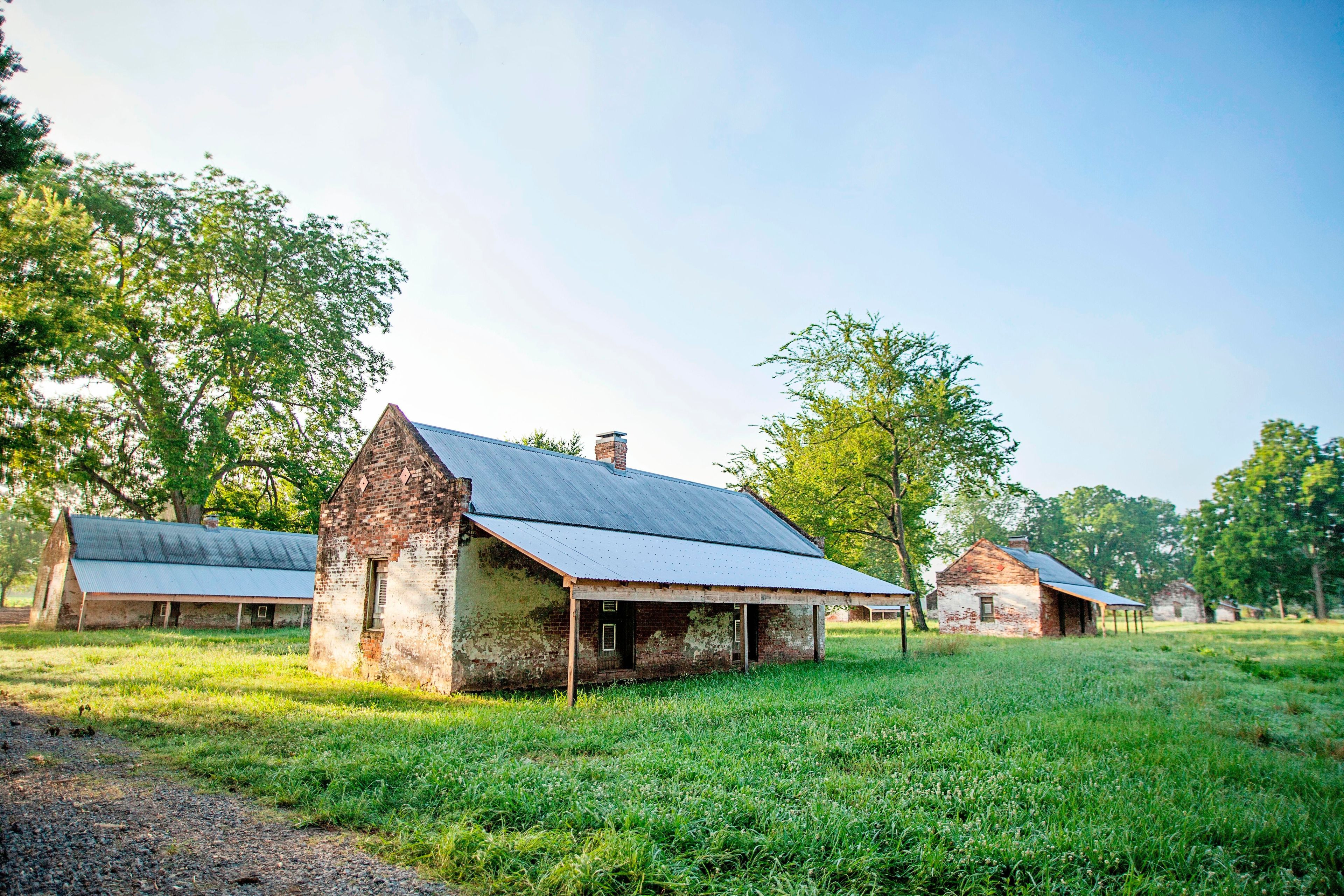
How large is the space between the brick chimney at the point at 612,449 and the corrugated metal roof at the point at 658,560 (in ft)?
11.8

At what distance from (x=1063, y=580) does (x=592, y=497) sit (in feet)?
102

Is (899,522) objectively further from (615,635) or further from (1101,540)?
(1101,540)

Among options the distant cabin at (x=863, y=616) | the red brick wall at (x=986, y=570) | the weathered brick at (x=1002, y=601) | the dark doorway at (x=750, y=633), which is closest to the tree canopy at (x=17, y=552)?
the dark doorway at (x=750, y=633)

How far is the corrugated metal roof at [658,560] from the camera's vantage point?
11086 millimetres

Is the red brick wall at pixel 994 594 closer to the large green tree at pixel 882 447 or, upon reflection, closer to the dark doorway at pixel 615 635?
the large green tree at pixel 882 447

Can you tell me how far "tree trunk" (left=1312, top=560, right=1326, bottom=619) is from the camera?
53.5 metres

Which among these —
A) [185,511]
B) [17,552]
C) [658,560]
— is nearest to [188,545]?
[185,511]

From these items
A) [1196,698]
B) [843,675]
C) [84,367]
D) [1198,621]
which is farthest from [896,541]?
[1198,621]

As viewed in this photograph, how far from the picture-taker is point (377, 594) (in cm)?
→ 1414

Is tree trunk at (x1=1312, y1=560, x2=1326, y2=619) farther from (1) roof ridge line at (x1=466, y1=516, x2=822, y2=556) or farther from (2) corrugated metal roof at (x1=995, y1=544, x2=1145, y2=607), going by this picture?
(1) roof ridge line at (x1=466, y1=516, x2=822, y2=556)

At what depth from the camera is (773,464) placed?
1518 inches

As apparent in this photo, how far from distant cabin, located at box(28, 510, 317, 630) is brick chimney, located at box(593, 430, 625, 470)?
52.7ft

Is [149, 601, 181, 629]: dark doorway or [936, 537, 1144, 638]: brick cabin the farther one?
[936, 537, 1144, 638]: brick cabin

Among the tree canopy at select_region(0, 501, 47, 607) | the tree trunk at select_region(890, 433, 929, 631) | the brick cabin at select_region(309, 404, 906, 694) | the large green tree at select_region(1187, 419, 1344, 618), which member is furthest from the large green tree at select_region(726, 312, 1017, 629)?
the tree canopy at select_region(0, 501, 47, 607)
